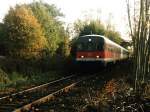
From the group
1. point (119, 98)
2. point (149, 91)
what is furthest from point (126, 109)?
point (149, 91)

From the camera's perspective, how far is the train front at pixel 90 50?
30.9 meters

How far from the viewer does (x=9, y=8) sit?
111ft

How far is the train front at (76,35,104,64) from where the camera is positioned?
30891 millimetres

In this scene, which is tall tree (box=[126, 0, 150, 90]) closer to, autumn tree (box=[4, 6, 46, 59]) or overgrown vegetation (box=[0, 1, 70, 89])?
overgrown vegetation (box=[0, 1, 70, 89])

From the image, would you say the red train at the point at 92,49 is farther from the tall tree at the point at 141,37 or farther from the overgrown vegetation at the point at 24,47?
the tall tree at the point at 141,37

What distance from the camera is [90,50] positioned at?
31.3 meters

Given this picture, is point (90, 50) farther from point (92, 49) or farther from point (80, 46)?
point (80, 46)

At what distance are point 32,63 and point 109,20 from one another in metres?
74.6

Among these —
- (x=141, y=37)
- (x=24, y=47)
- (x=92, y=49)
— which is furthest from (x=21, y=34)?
(x=141, y=37)

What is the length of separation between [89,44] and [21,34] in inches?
209

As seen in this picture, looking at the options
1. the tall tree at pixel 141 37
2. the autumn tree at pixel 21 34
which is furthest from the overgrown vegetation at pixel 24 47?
the tall tree at pixel 141 37

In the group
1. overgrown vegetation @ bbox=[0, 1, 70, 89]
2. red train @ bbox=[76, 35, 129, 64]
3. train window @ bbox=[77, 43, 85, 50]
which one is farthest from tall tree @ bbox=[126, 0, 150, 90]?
train window @ bbox=[77, 43, 85, 50]

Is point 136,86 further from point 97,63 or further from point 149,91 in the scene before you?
point 97,63

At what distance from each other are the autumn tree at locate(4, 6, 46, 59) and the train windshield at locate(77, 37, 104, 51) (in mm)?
3752
